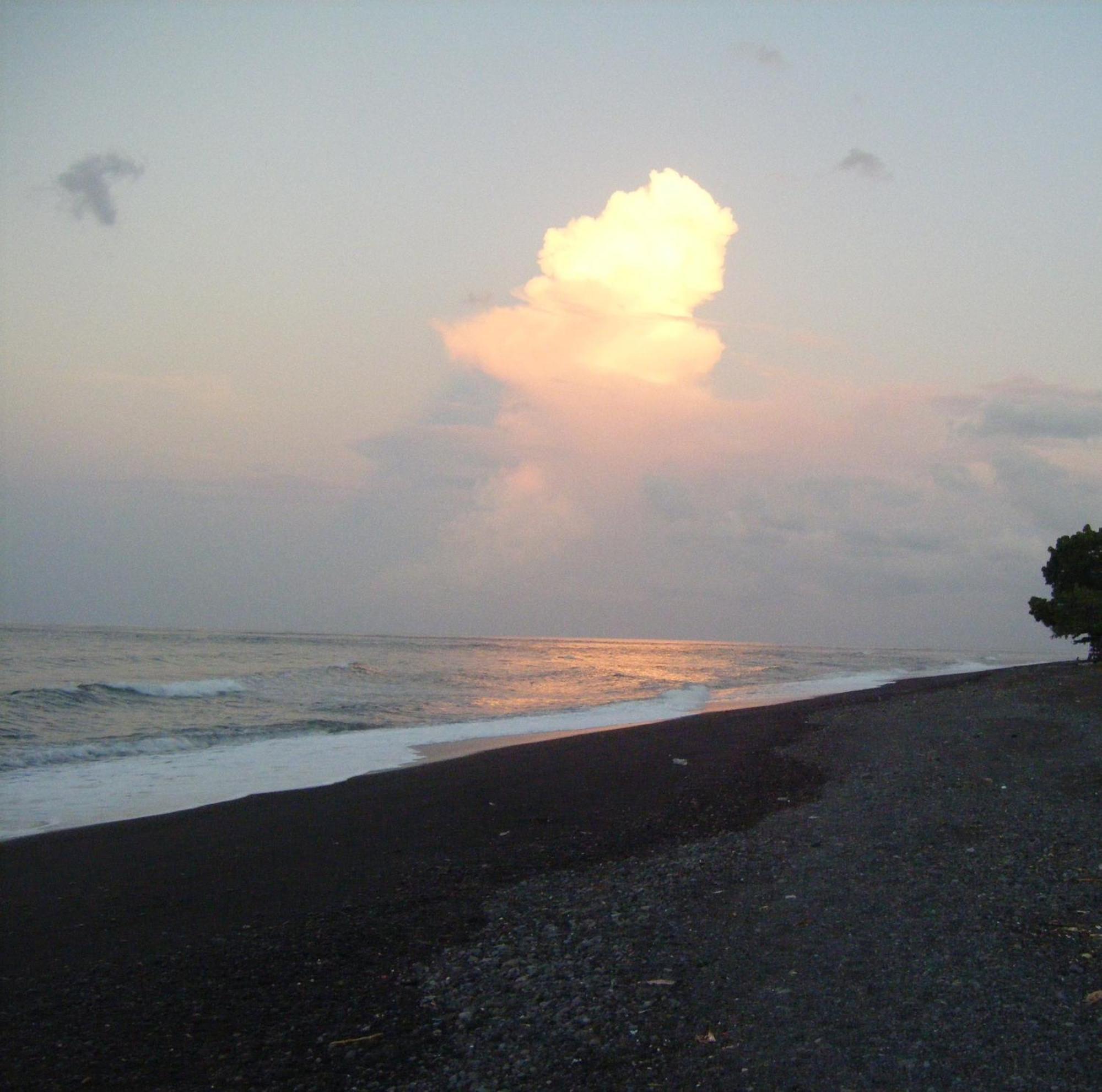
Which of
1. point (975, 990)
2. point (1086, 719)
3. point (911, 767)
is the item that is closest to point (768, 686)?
point (1086, 719)

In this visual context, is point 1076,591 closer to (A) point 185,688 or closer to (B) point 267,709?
(B) point 267,709

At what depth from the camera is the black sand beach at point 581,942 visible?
15.2ft

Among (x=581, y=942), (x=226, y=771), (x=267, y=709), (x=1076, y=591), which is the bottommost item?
(x=267, y=709)

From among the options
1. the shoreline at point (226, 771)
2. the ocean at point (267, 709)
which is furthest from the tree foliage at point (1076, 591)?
the shoreline at point (226, 771)

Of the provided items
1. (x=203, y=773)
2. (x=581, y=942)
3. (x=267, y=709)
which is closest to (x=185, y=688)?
(x=267, y=709)

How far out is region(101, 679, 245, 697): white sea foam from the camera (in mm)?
31016

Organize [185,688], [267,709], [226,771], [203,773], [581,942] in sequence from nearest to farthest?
[581,942]
[203,773]
[226,771]
[267,709]
[185,688]

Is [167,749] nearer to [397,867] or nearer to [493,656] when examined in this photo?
[397,867]

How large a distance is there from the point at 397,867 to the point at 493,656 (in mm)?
64204

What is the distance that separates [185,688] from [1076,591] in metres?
31.7

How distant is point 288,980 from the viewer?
5.93 m

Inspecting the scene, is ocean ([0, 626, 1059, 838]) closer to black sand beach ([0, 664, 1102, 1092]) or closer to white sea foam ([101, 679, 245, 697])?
white sea foam ([101, 679, 245, 697])

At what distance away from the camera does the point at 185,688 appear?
33906mm

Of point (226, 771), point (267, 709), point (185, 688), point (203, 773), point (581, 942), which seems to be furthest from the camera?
point (185, 688)
